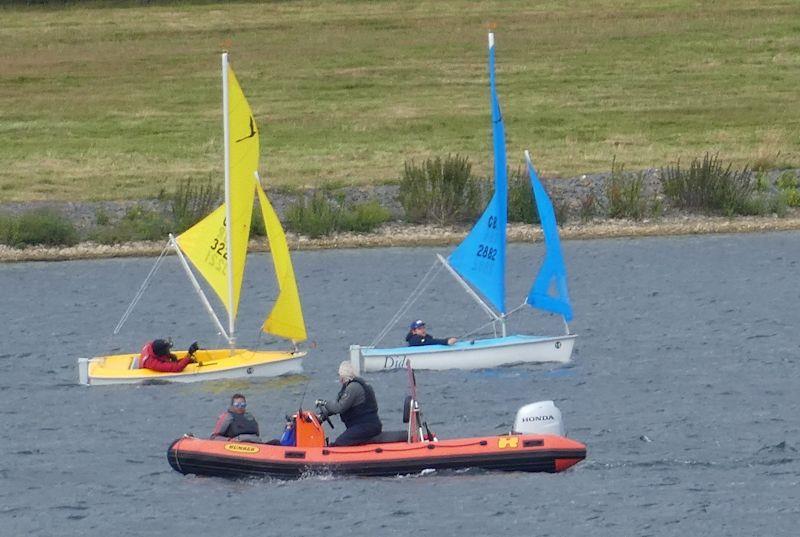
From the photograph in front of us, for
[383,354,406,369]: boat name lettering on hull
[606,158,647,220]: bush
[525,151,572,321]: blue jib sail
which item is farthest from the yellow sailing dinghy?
[606,158,647,220]: bush

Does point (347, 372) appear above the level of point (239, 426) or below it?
above

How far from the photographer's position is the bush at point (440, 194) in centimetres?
5809

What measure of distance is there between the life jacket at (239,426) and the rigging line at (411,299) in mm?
9095

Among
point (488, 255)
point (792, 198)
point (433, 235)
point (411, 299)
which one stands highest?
point (792, 198)

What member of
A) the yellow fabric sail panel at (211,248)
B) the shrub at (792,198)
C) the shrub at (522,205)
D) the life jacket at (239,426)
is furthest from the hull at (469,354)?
the shrub at (792,198)

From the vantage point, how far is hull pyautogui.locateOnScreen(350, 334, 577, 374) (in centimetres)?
3878

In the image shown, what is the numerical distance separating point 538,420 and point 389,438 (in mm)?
2529

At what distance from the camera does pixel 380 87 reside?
75.9m

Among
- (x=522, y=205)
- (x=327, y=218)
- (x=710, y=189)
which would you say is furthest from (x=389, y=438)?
(x=710, y=189)

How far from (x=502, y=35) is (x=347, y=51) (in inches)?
273

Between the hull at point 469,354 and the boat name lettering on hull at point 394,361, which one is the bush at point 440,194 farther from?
the boat name lettering on hull at point 394,361

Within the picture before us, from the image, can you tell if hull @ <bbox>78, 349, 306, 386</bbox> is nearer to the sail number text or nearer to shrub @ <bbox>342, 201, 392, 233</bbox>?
the sail number text

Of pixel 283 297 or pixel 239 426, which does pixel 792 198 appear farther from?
pixel 239 426

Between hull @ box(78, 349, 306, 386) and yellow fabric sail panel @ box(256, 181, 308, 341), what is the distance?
1.70 feet
